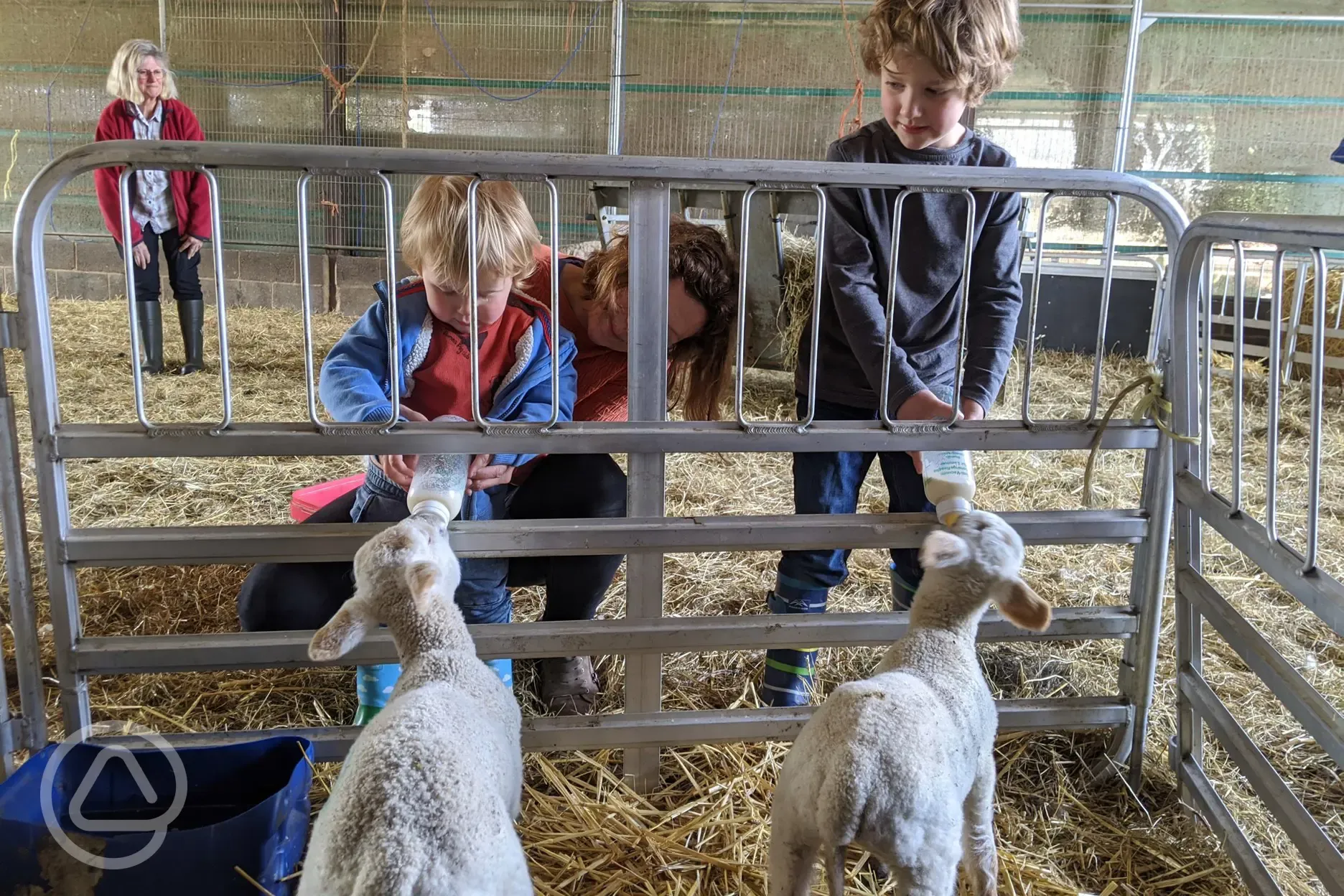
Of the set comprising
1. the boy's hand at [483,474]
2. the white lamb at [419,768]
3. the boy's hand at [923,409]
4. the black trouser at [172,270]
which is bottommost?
the white lamb at [419,768]

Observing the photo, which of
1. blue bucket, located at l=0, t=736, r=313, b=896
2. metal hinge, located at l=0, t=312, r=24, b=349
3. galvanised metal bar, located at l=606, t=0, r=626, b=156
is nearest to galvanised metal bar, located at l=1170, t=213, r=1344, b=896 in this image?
blue bucket, located at l=0, t=736, r=313, b=896

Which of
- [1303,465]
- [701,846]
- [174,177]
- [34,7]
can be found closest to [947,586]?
[701,846]

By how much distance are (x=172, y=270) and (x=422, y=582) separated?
5.66 meters

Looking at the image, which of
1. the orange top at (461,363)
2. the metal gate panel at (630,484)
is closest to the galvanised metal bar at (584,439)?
the metal gate panel at (630,484)

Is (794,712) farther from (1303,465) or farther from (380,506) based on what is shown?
(1303,465)

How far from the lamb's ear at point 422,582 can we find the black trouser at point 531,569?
0.70 meters

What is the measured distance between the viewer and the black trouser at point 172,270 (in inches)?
244

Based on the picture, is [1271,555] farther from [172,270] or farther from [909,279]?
[172,270]

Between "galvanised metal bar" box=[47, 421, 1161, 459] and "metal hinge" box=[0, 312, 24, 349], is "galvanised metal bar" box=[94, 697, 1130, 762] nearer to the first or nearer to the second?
"galvanised metal bar" box=[47, 421, 1161, 459]

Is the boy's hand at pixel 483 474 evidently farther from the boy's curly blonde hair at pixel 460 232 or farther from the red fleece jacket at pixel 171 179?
the red fleece jacket at pixel 171 179

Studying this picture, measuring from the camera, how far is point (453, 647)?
1674 millimetres

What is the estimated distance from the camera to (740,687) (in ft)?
9.32

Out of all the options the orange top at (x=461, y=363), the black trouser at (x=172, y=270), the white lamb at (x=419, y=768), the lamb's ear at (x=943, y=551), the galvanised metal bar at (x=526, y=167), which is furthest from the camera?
the black trouser at (x=172, y=270)

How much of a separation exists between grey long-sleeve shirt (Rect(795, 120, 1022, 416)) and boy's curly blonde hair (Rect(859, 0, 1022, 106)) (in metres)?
0.20
